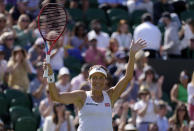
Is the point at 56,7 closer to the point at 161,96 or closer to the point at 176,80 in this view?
the point at 161,96

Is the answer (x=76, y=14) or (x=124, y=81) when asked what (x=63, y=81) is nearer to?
(x=76, y=14)

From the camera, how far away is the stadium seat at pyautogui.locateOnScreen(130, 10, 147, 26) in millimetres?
15047

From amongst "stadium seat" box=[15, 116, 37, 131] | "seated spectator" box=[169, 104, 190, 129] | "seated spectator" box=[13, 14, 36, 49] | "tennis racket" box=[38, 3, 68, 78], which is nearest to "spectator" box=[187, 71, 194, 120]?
"seated spectator" box=[169, 104, 190, 129]

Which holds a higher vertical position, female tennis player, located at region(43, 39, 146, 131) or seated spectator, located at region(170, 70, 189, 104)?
female tennis player, located at region(43, 39, 146, 131)

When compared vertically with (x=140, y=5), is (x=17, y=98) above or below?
below

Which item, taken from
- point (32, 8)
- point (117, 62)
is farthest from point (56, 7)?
point (32, 8)

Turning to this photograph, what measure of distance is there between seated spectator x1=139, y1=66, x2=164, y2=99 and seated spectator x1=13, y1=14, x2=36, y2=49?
2708mm

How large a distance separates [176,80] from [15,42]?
3.23 metres

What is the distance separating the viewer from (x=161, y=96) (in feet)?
39.2

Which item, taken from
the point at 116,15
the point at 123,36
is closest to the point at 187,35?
the point at 123,36

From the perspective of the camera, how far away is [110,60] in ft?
42.3

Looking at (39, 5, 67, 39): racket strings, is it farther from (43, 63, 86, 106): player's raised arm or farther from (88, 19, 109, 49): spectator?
(88, 19, 109, 49): spectator

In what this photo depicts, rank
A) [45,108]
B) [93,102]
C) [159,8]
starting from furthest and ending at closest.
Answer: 1. [159,8]
2. [45,108]
3. [93,102]

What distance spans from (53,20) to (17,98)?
4.57 metres
